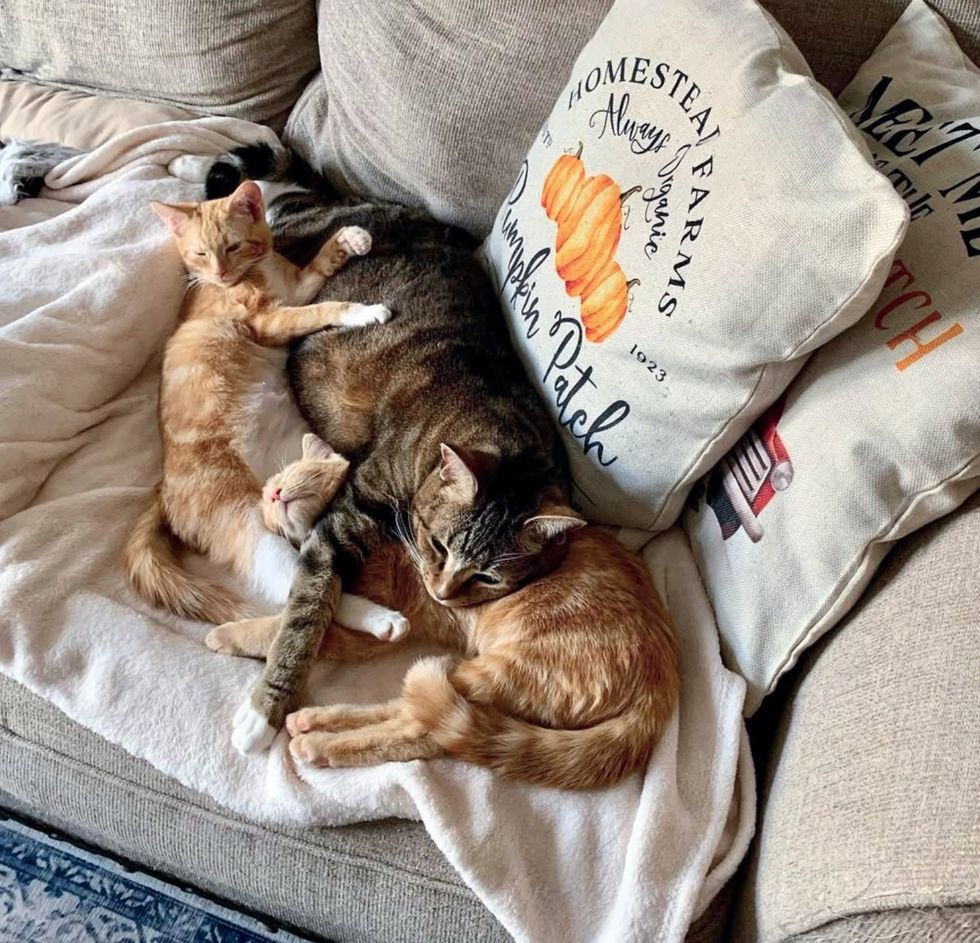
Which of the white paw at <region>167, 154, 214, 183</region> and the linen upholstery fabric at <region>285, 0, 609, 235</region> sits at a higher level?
the linen upholstery fabric at <region>285, 0, 609, 235</region>

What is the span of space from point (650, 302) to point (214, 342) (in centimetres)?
73

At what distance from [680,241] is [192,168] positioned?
105 cm

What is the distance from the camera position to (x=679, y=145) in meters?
1.06

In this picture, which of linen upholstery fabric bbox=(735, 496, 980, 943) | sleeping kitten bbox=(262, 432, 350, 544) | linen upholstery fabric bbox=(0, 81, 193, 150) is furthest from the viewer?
linen upholstery fabric bbox=(0, 81, 193, 150)


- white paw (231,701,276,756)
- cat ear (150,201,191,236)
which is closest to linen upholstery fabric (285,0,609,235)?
cat ear (150,201,191,236)

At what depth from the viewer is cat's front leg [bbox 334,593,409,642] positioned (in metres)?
1.12

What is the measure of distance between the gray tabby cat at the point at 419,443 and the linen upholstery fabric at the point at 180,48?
357 mm

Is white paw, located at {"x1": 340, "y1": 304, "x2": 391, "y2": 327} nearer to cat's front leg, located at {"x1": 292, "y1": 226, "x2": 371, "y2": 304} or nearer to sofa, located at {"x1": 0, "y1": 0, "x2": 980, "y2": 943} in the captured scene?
cat's front leg, located at {"x1": 292, "y1": 226, "x2": 371, "y2": 304}

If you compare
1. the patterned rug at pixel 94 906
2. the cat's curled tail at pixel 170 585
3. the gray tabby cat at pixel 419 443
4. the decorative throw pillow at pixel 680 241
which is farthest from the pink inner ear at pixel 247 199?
the patterned rug at pixel 94 906

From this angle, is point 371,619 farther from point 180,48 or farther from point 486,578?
point 180,48

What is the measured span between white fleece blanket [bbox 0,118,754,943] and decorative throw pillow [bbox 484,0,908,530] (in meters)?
0.23

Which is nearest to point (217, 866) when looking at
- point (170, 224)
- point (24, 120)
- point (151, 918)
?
point (151, 918)

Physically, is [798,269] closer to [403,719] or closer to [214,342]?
[403,719]

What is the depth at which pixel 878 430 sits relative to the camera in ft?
2.94
